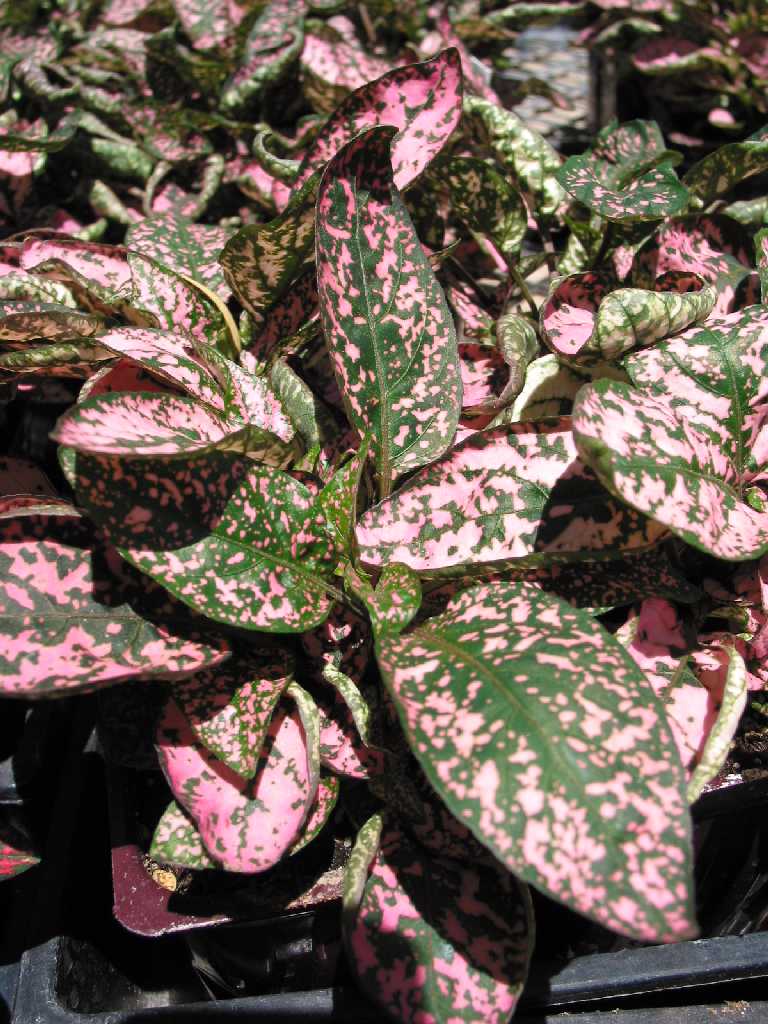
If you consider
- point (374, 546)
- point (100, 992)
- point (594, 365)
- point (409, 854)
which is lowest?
Result: point (100, 992)

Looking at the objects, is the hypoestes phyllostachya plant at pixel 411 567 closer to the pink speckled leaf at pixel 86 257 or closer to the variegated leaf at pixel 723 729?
the variegated leaf at pixel 723 729

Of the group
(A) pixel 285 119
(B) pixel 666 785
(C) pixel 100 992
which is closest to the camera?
(B) pixel 666 785

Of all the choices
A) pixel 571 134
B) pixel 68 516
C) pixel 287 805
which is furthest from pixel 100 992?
pixel 571 134

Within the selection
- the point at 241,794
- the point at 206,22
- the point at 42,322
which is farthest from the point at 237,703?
the point at 206,22

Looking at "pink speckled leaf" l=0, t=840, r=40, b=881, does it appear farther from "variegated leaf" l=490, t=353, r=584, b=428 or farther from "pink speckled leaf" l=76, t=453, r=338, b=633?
"variegated leaf" l=490, t=353, r=584, b=428

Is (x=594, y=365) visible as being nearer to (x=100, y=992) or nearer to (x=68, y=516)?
(x=68, y=516)

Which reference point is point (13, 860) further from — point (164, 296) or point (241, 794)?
point (164, 296)

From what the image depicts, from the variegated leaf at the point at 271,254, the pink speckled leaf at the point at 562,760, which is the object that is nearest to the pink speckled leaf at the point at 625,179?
the variegated leaf at the point at 271,254

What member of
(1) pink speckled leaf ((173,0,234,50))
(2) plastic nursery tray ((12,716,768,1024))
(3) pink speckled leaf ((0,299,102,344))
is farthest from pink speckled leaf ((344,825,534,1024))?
(1) pink speckled leaf ((173,0,234,50))
